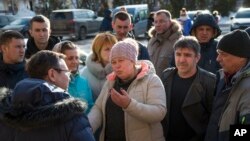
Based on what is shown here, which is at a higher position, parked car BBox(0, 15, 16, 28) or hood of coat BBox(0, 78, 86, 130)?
hood of coat BBox(0, 78, 86, 130)

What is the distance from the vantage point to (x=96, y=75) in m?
4.18

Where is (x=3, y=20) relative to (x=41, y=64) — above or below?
below

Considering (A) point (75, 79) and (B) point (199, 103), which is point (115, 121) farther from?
(B) point (199, 103)

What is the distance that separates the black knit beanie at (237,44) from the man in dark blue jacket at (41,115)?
141 centimetres

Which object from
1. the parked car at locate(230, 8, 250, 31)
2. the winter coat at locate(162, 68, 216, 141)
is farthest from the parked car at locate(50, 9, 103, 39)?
the winter coat at locate(162, 68, 216, 141)

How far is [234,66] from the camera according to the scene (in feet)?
10.6

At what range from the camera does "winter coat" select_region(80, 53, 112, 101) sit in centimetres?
414

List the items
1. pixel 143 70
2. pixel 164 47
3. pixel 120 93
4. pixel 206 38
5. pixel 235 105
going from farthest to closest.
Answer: pixel 164 47, pixel 206 38, pixel 143 70, pixel 120 93, pixel 235 105

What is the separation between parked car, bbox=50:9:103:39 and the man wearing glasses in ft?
57.9

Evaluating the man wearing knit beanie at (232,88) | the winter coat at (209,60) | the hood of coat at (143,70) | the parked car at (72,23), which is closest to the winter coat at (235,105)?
the man wearing knit beanie at (232,88)

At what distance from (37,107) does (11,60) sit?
1.85m

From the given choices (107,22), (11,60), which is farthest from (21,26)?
(11,60)

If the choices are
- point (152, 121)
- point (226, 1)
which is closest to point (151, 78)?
point (152, 121)

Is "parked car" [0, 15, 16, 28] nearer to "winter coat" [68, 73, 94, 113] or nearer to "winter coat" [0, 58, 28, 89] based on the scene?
"winter coat" [0, 58, 28, 89]
